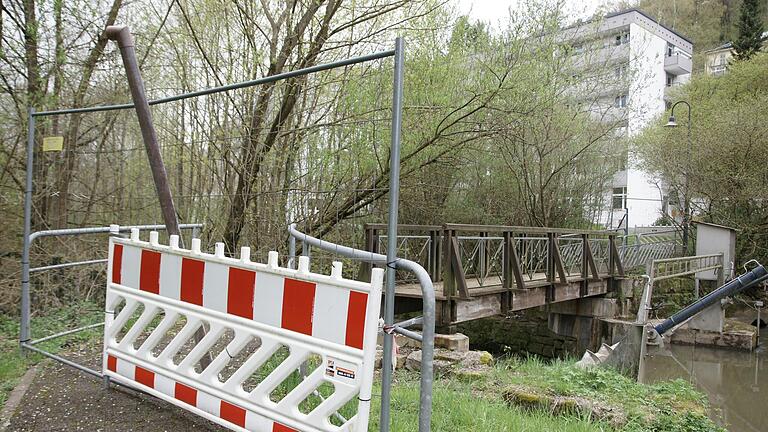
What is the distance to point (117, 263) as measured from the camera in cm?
337

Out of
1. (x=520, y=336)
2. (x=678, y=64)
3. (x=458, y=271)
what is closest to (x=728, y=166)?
(x=520, y=336)

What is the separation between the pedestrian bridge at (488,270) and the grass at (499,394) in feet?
7.55

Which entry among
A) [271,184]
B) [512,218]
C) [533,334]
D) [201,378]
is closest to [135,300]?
[201,378]

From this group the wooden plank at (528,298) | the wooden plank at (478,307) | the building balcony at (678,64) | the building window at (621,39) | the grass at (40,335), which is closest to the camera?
the grass at (40,335)

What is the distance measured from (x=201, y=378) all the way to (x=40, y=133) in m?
5.32

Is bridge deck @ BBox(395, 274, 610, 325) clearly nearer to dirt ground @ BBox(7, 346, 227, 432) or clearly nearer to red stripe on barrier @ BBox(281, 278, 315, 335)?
dirt ground @ BBox(7, 346, 227, 432)

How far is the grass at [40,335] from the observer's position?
13.4 ft

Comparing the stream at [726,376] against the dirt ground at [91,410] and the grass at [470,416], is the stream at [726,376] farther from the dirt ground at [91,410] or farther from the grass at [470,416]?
the dirt ground at [91,410]

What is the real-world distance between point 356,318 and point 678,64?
40.7 metres

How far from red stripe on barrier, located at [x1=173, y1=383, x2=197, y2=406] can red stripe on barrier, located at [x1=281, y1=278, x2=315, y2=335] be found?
2.73ft

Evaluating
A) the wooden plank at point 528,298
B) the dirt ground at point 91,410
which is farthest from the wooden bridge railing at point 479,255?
the dirt ground at point 91,410

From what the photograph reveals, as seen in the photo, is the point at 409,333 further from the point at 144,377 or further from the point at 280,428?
the point at 144,377

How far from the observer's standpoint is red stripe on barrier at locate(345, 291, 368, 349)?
213 centimetres

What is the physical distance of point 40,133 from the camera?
665cm
